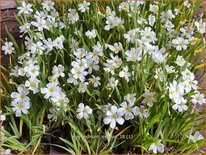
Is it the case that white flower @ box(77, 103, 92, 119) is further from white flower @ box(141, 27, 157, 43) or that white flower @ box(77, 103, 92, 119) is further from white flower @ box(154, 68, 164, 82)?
white flower @ box(141, 27, 157, 43)

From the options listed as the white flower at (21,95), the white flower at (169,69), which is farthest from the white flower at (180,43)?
the white flower at (21,95)

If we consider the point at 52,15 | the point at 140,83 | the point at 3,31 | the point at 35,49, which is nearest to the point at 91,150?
the point at 140,83

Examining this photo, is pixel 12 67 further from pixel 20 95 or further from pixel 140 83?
pixel 140 83

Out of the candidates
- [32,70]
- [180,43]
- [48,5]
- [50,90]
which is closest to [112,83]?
[50,90]

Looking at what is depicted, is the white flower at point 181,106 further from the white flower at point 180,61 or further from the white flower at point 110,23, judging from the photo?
the white flower at point 110,23

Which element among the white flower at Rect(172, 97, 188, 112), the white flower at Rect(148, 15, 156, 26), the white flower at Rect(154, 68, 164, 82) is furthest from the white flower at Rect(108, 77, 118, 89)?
the white flower at Rect(148, 15, 156, 26)

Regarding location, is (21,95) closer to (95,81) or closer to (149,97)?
(95,81)
